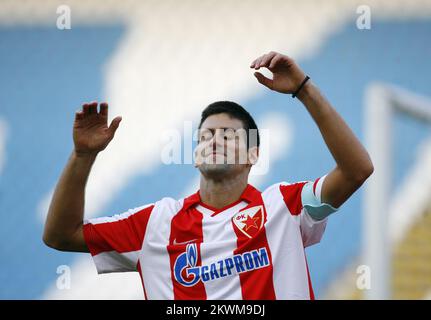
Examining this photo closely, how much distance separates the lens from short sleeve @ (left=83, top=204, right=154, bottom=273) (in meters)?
2.38

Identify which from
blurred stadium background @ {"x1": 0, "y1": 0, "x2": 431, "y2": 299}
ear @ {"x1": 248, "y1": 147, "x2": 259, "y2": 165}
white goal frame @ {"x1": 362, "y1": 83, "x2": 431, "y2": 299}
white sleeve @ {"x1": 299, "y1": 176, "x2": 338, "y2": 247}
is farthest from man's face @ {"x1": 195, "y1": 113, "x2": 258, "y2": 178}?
blurred stadium background @ {"x1": 0, "y1": 0, "x2": 431, "y2": 299}

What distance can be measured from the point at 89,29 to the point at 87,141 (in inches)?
198

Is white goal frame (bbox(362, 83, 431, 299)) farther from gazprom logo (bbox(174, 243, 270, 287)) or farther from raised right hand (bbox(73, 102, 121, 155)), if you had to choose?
raised right hand (bbox(73, 102, 121, 155))

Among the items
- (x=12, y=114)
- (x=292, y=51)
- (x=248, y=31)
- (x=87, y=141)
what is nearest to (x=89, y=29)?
(x=12, y=114)

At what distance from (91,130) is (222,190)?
1.55ft

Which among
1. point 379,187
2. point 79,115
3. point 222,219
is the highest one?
point 79,115

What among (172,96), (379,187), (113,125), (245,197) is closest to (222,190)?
(245,197)

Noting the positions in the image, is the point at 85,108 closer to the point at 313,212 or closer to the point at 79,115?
the point at 79,115

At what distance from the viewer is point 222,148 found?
7.79ft

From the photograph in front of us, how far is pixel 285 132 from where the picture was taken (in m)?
6.71

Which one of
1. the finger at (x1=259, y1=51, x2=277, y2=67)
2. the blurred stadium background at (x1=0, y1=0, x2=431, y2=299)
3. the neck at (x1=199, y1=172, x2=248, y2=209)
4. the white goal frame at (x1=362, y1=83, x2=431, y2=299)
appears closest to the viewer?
the finger at (x1=259, y1=51, x2=277, y2=67)

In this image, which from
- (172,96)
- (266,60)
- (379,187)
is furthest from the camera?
(172,96)

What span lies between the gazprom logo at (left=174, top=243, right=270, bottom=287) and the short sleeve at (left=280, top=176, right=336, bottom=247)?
0.15 metres
